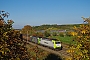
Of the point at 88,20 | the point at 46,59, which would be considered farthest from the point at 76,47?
the point at 46,59

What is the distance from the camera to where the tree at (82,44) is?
1094 centimetres

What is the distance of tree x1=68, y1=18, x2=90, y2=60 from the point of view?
1094 cm

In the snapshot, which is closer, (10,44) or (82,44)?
(82,44)

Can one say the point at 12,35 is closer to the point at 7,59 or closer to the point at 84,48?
the point at 7,59

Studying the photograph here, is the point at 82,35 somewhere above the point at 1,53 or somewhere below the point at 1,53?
above

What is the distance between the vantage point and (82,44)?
1125cm

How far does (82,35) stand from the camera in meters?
11.5

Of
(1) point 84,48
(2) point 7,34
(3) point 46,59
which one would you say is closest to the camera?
(1) point 84,48

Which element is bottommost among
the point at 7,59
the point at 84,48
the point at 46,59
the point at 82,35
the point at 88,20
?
the point at 46,59

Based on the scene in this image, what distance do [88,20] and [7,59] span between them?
20.9ft

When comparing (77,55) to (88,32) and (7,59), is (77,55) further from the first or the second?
(7,59)

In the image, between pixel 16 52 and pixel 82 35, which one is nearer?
pixel 82 35

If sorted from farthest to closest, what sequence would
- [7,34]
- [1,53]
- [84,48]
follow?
1. [7,34]
2. [1,53]
3. [84,48]

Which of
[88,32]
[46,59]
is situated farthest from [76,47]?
[46,59]
